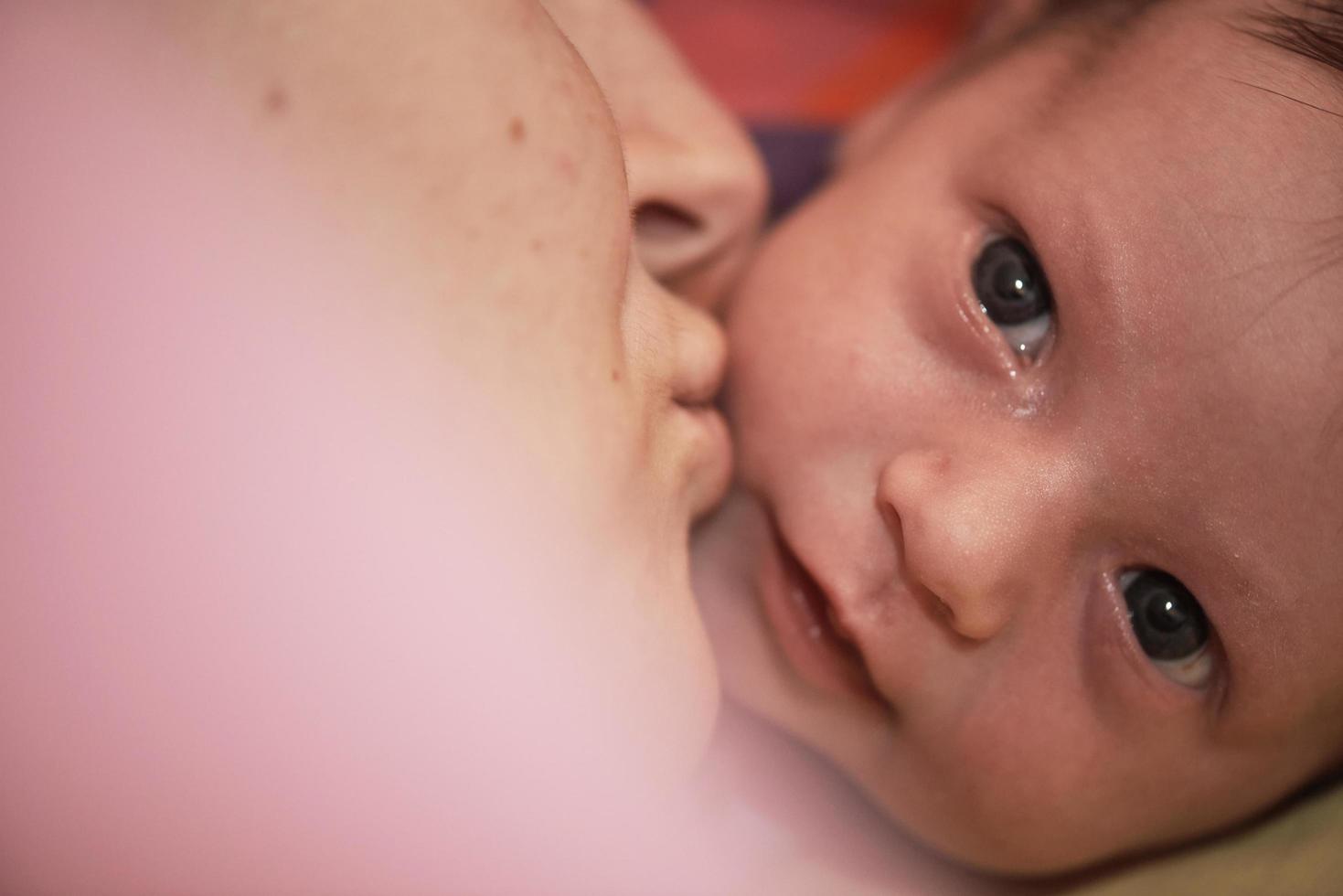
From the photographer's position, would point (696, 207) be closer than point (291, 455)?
No

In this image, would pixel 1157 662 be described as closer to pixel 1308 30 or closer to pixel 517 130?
pixel 1308 30

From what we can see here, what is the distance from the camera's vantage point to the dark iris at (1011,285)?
0.82 metres

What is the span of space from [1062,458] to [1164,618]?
0.49ft

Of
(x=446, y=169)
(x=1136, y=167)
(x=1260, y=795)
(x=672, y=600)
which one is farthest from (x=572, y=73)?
(x=1260, y=795)

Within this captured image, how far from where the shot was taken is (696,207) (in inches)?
35.6

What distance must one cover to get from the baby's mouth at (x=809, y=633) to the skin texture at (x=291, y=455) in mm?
315

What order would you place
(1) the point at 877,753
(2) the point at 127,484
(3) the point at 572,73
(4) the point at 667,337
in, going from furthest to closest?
(1) the point at 877,753 < (4) the point at 667,337 < (3) the point at 572,73 < (2) the point at 127,484

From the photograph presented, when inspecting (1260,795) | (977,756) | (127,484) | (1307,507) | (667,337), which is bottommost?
(1260,795)

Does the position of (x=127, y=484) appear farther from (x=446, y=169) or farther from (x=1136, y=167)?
(x=1136, y=167)

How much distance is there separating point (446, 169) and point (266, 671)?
238mm

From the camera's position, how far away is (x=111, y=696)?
46 cm

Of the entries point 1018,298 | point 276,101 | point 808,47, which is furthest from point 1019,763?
point 808,47

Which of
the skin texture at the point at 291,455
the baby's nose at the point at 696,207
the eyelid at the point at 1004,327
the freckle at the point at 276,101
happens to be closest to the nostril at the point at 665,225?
the baby's nose at the point at 696,207

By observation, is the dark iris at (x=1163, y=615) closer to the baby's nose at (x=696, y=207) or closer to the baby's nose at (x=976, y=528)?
the baby's nose at (x=976, y=528)
